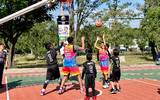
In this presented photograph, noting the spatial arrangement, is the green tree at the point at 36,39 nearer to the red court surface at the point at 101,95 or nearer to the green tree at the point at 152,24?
the green tree at the point at 152,24

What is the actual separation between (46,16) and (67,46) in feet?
70.1

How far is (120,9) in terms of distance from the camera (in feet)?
177

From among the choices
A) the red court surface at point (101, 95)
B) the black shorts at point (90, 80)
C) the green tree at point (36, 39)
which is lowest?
the red court surface at point (101, 95)

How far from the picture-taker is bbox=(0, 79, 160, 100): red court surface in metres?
14.6

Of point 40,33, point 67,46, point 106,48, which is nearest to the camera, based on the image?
point 67,46

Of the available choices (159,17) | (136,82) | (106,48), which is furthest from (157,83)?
(159,17)

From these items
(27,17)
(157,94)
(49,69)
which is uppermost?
(27,17)

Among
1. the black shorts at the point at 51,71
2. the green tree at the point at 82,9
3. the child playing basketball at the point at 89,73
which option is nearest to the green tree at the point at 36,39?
the green tree at the point at 82,9

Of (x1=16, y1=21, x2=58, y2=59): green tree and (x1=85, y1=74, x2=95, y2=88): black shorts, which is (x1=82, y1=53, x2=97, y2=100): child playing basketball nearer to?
(x1=85, y1=74, x2=95, y2=88): black shorts

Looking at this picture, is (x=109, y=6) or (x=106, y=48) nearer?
(x=106, y=48)

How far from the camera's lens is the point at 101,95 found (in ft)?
49.1

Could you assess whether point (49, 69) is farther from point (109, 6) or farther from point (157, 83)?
point (109, 6)

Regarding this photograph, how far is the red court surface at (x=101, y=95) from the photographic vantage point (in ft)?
47.8

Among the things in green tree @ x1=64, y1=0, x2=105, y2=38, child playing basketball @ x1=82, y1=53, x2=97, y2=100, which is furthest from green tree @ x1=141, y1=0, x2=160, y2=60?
child playing basketball @ x1=82, y1=53, x2=97, y2=100
